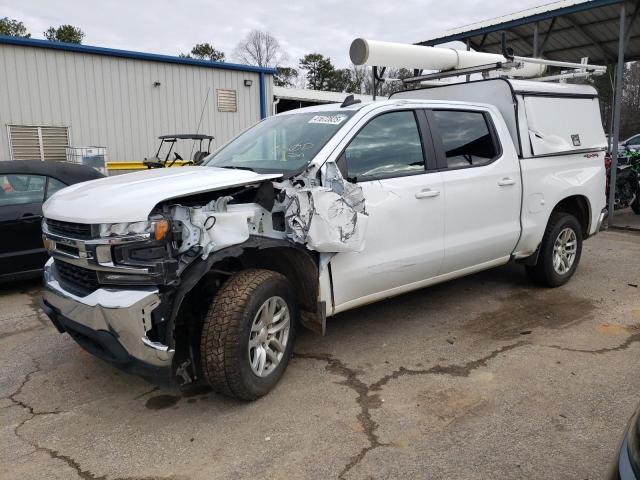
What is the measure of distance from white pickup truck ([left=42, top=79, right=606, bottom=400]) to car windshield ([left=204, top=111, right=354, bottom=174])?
18 mm

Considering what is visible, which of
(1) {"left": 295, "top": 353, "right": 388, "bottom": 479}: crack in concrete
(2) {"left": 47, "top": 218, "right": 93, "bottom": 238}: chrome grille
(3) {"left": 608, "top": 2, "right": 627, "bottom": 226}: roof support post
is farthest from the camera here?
(3) {"left": 608, "top": 2, "right": 627, "bottom": 226}: roof support post

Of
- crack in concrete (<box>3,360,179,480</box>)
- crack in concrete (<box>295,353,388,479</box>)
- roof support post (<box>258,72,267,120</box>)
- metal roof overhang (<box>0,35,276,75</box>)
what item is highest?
metal roof overhang (<box>0,35,276,75</box>)

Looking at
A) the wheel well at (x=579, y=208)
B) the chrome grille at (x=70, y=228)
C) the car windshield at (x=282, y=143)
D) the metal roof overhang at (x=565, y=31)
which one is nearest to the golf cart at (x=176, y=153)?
the car windshield at (x=282, y=143)

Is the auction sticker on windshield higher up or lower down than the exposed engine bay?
higher up

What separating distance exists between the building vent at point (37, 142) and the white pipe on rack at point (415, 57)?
7.97 meters

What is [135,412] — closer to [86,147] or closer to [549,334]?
[549,334]

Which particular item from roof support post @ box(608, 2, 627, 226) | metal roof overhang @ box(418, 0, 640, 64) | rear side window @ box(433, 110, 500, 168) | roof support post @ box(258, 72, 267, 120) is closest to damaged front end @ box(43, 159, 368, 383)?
rear side window @ box(433, 110, 500, 168)

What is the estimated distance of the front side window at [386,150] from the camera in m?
3.95

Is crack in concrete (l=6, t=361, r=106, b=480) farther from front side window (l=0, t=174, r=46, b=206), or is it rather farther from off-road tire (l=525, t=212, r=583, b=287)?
off-road tire (l=525, t=212, r=583, b=287)

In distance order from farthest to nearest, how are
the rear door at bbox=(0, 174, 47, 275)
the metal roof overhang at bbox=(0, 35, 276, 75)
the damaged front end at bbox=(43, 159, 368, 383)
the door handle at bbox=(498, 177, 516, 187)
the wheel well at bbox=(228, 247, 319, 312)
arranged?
the metal roof overhang at bbox=(0, 35, 276, 75)
the rear door at bbox=(0, 174, 47, 275)
the door handle at bbox=(498, 177, 516, 187)
the wheel well at bbox=(228, 247, 319, 312)
the damaged front end at bbox=(43, 159, 368, 383)

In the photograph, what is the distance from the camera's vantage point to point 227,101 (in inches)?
538

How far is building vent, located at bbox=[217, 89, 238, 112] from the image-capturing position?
1355 centimetres

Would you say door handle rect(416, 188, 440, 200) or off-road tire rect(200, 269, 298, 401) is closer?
off-road tire rect(200, 269, 298, 401)

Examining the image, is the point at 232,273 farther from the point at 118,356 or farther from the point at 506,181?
the point at 506,181
